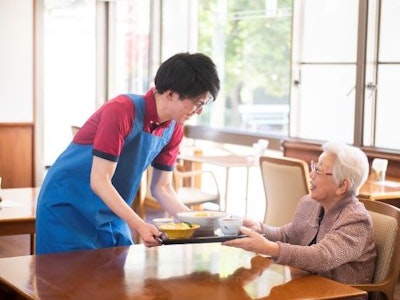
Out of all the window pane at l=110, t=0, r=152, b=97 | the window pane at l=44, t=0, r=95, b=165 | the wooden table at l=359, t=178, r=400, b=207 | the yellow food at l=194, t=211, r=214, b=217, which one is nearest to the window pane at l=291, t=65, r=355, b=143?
the wooden table at l=359, t=178, r=400, b=207

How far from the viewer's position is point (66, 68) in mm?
9047

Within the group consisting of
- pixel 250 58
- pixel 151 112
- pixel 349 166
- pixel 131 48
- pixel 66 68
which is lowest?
pixel 349 166

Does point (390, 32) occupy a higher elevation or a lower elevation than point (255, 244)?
higher

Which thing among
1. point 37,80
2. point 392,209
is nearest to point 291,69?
point 37,80

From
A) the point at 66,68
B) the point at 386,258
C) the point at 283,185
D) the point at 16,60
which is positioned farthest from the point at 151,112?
the point at 66,68

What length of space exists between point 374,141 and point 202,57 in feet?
12.9

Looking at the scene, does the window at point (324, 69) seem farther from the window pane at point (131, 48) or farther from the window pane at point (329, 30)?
the window pane at point (131, 48)

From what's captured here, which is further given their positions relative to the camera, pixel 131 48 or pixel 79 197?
pixel 131 48

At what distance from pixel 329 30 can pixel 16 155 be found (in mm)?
3490

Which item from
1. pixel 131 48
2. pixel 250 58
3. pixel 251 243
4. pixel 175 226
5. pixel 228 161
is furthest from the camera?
pixel 131 48

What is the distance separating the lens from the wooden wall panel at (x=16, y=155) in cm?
817

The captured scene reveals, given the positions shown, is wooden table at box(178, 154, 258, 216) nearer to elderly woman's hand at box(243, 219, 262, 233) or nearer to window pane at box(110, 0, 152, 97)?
window pane at box(110, 0, 152, 97)

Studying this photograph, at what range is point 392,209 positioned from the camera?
10.4ft

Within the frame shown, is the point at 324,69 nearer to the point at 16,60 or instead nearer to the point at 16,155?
the point at 16,60
